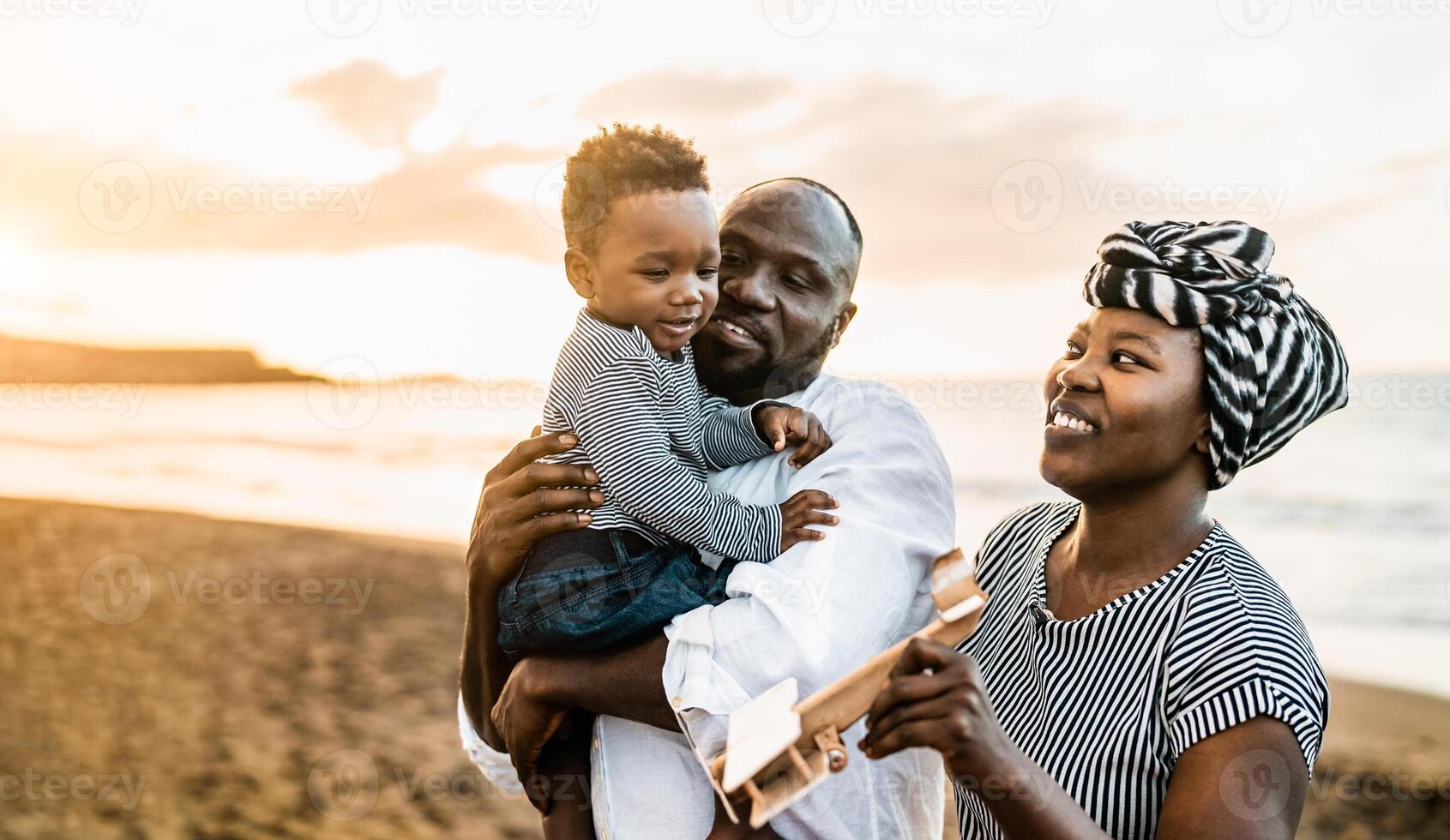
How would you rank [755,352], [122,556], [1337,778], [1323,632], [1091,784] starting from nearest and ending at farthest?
1. [1091,784]
2. [755,352]
3. [1337,778]
4. [1323,632]
5. [122,556]

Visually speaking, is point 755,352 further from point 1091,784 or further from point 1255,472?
point 1255,472

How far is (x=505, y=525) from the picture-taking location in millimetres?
2994

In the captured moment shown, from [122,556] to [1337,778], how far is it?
1218cm

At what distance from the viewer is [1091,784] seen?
255 cm

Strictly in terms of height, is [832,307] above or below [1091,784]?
above

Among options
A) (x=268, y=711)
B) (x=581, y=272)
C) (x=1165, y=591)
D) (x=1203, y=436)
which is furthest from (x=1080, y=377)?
(x=268, y=711)

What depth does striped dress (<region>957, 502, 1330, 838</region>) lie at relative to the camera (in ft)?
7.72

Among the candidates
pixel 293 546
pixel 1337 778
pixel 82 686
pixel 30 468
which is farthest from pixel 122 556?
pixel 1337 778

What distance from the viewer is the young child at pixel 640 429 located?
2.81 meters

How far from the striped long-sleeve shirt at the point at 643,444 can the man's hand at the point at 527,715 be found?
403 millimetres

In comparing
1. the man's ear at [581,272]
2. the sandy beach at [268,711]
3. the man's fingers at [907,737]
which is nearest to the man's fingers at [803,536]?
the man's fingers at [907,737]

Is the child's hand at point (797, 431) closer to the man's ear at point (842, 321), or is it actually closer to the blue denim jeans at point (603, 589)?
the blue denim jeans at point (603, 589)

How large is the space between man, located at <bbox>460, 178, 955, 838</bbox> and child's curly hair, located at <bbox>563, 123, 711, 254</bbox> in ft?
1.21

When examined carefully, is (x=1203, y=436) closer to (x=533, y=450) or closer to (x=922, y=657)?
(x=922, y=657)
